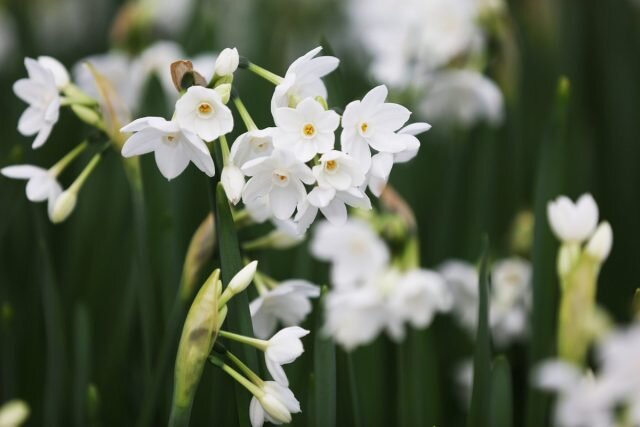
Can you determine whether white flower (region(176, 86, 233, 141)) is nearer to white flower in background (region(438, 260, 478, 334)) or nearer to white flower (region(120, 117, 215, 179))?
white flower (region(120, 117, 215, 179))

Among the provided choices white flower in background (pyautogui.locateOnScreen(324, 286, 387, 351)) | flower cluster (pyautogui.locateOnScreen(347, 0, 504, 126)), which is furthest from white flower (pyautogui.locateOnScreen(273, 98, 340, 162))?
flower cluster (pyautogui.locateOnScreen(347, 0, 504, 126))

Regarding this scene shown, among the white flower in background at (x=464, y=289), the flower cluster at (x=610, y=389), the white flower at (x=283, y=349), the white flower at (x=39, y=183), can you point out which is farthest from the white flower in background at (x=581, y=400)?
the white flower in background at (x=464, y=289)

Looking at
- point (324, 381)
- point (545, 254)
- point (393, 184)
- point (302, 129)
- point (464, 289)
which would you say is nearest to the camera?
point (302, 129)

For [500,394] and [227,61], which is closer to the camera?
[227,61]

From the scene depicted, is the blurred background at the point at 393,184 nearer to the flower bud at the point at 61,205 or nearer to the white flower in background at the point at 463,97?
the white flower in background at the point at 463,97

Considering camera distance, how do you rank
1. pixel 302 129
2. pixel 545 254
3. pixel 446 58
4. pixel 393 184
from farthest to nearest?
1. pixel 446 58
2. pixel 393 184
3. pixel 545 254
4. pixel 302 129

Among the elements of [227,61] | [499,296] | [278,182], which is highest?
[227,61]

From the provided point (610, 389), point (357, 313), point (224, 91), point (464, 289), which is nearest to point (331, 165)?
point (224, 91)

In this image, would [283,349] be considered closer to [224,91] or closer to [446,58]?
[224,91]
